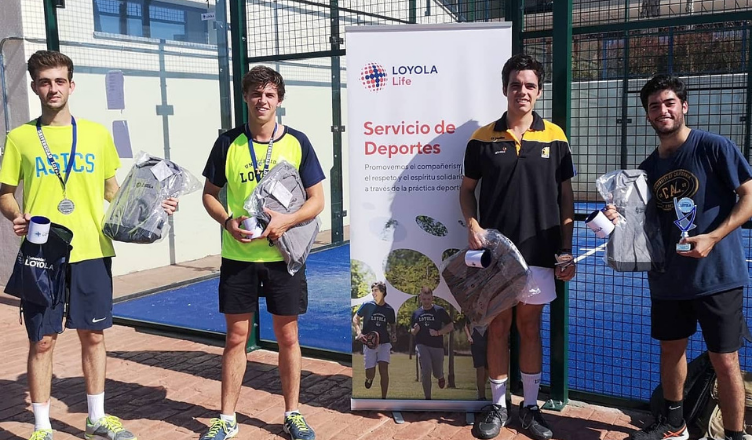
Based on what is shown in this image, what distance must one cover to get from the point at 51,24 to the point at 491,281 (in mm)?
4731

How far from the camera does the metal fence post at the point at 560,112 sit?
3.83 metres

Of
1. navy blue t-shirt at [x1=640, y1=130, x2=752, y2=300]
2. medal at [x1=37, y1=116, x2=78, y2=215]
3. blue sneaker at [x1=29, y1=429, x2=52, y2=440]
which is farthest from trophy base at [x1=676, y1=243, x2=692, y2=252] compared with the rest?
blue sneaker at [x1=29, y1=429, x2=52, y2=440]

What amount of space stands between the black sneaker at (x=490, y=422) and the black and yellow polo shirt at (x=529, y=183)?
856mm

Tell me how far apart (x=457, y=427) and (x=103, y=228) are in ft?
7.10

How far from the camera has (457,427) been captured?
3854 millimetres

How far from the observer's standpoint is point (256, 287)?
3.64 m

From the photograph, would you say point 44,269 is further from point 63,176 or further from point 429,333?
point 429,333

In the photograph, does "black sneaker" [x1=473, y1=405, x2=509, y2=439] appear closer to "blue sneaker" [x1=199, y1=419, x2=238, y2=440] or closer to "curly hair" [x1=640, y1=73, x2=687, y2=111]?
"blue sneaker" [x1=199, y1=419, x2=238, y2=440]

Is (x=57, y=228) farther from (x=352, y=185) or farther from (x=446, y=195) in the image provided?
(x=446, y=195)

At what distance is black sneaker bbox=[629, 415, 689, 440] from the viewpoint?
11.4 ft

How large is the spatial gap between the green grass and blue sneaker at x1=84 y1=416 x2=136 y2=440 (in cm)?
128

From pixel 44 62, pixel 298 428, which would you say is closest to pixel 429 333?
pixel 298 428

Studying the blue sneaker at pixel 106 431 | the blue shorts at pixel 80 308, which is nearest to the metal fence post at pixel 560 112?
the blue sneaker at pixel 106 431

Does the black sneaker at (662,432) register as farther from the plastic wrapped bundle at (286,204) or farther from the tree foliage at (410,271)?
the plastic wrapped bundle at (286,204)
